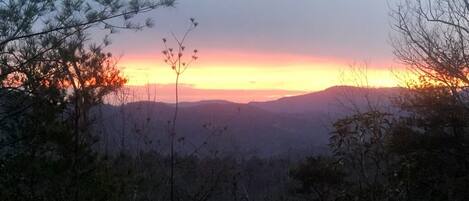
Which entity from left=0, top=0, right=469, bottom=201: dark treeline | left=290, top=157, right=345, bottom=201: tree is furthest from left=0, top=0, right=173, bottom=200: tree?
left=290, top=157, right=345, bottom=201: tree

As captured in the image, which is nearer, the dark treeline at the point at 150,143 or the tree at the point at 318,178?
the dark treeline at the point at 150,143

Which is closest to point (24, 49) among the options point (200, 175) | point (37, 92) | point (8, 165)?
point (37, 92)

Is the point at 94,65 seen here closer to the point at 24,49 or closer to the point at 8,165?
the point at 24,49

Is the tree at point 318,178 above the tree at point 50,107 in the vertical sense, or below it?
below

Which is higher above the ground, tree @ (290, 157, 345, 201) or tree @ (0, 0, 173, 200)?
tree @ (0, 0, 173, 200)

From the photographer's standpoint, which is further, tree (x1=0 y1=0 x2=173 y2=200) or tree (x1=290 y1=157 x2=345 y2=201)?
tree (x1=290 y1=157 x2=345 y2=201)

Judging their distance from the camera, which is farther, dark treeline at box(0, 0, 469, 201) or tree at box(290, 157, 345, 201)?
tree at box(290, 157, 345, 201)

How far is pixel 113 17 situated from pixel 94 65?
2.07 feet

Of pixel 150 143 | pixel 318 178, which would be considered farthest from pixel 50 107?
pixel 318 178

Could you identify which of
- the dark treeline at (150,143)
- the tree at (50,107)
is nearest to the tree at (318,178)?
the dark treeline at (150,143)

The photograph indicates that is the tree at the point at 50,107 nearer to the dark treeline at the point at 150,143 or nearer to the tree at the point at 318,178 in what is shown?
the dark treeline at the point at 150,143

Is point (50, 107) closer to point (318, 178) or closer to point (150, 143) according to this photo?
point (150, 143)

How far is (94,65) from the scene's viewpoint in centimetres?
704

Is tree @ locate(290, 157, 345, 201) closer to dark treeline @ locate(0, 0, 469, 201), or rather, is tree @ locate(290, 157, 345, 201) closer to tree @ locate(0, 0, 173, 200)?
dark treeline @ locate(0, 0, 469, 201)
